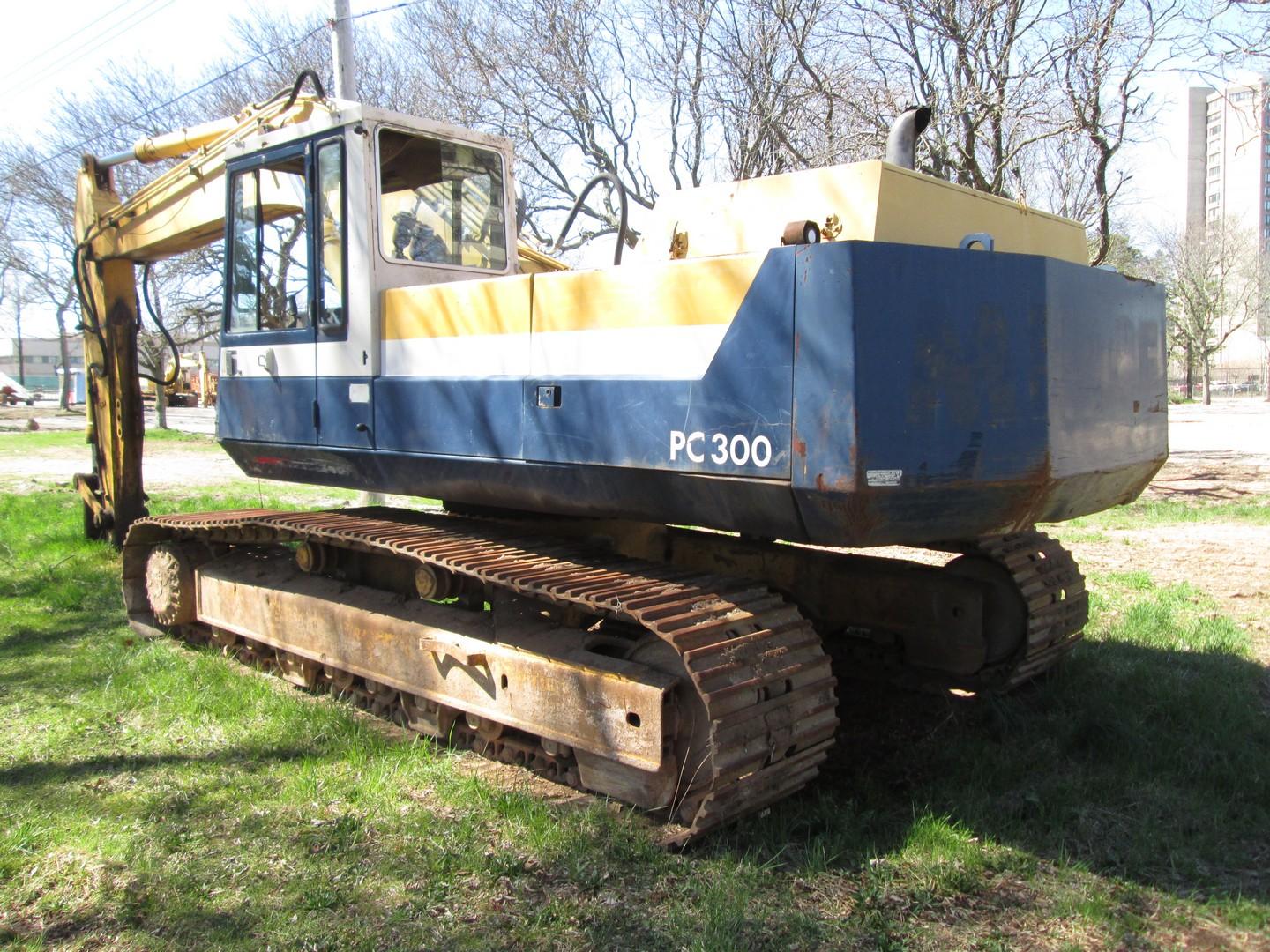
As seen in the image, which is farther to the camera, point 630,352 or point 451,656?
point 451,656

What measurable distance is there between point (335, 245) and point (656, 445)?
7.25 feet

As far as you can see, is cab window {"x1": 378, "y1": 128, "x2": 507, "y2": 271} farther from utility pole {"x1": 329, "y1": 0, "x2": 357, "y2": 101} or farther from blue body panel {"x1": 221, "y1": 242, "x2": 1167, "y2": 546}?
utility pole {"x1": 329, "y1": 0, "x2": 357, "y2": 101}

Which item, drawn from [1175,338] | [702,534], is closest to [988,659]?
[702,534]

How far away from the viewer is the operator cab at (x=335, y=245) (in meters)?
5.05

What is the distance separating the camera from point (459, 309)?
4664mm

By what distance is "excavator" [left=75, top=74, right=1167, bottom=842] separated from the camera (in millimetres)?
3533

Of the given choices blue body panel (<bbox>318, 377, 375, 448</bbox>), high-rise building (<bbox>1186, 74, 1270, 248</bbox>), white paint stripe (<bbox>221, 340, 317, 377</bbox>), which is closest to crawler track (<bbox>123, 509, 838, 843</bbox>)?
blue body panel (<bbox>318, 377, 375, 448</bbox>)

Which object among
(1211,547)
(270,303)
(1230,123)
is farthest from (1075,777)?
(1230,123)

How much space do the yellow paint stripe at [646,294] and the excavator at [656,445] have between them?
0.01 metres

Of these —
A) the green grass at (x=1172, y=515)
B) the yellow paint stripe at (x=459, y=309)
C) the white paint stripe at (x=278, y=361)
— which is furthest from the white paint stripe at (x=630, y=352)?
the green grass at (x=1172, y=515)

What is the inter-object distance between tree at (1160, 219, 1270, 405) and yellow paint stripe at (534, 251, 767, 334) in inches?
1889

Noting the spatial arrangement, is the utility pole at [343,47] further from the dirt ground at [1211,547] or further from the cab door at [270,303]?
the dirt ground at [1211,547]

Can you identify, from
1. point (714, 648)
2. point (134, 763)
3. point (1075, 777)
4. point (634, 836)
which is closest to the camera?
point (714, 648)

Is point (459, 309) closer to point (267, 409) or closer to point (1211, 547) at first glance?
point (267, 409)
